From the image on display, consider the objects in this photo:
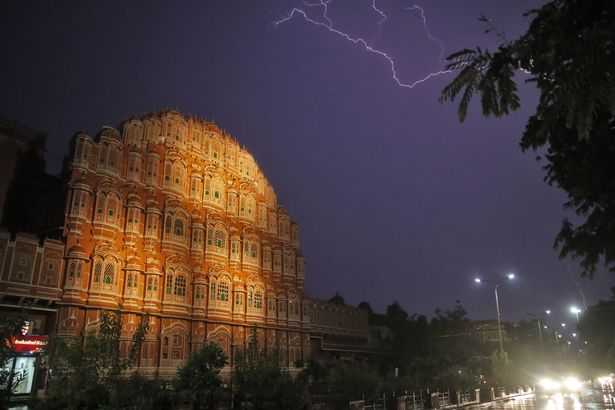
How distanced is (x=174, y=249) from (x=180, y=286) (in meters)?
3.17

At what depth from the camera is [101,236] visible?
115 ft

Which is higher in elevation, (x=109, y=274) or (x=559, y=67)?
(x=109, y=274)

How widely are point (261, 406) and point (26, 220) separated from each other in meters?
28.0

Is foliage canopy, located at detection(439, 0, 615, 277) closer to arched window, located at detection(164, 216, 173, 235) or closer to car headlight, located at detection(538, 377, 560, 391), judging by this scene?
arched window, located at detection(164, 216, 173, 235)

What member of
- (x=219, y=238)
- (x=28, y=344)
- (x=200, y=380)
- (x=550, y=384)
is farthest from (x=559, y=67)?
(x=550, y=384)

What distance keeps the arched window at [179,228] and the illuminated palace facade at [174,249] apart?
0.31 feet

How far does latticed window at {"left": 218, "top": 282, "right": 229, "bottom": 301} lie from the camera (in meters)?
42.5

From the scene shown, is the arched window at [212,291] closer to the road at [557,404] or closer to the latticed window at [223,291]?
the latticed window at [223,291]

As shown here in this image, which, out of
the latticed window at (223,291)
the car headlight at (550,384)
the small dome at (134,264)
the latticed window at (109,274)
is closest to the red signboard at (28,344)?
the latticed window at (109,274)

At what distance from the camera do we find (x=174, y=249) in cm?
3978

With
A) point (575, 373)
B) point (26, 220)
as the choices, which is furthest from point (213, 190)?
point (575, 373)

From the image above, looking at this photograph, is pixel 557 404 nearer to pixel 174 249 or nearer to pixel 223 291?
pixel 223 291

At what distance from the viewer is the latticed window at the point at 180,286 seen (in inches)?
1538

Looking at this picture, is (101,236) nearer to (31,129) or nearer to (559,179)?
(31,129)
